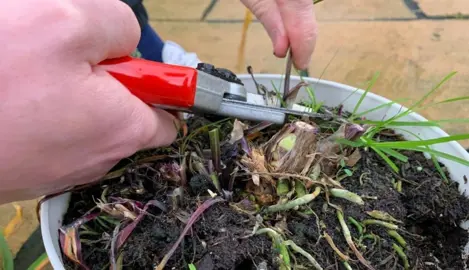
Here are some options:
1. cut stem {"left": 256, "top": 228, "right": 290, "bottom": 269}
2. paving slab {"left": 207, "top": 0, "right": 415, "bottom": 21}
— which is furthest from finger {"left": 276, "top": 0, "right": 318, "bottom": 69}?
paving slab {"left": 207, "top": 0, "right": 415, "bottom": 21}

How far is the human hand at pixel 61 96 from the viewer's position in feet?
1.16

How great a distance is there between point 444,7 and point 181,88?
0.83 meters

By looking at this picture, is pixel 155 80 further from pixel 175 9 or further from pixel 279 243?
pixel 175 9

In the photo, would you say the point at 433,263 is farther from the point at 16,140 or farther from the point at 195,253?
the point at 16,140

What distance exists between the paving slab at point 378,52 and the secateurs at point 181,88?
1.56ft

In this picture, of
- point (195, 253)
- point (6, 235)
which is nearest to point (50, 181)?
point (195, 253)

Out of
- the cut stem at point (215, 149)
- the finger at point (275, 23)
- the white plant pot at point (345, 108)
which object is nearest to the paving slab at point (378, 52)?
the white plant pot at point (345, 108)

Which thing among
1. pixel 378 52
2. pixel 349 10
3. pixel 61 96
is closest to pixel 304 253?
pixel 61 96

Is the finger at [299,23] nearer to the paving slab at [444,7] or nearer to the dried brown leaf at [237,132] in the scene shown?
the dried brown leaf at [237,132]

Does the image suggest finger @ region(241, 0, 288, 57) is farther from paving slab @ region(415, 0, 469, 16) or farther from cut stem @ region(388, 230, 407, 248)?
paving slab @ region(415, 0, 469, 16)

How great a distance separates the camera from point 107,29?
1.31 ft

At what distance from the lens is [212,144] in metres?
0.51

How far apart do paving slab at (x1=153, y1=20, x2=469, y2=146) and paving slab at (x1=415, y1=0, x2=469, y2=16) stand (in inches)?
1.5

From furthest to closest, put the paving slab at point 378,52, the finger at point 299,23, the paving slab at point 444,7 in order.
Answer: the paving slab at point 444,7, the paving slab at point 378,52, the finger at point 299,23
